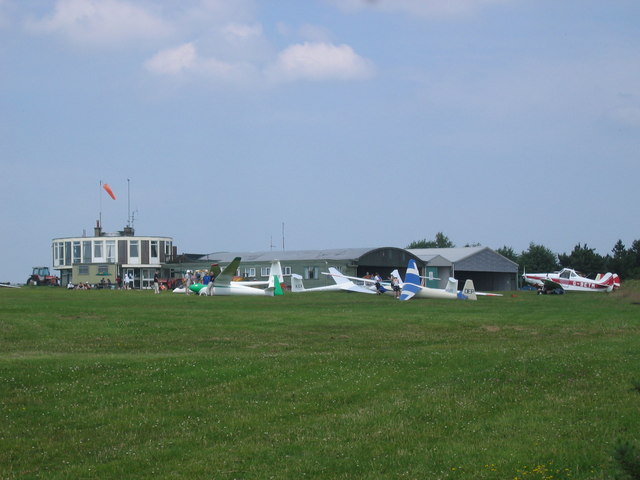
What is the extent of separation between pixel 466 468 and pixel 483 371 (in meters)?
5.45

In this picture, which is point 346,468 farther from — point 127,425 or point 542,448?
point 127,425

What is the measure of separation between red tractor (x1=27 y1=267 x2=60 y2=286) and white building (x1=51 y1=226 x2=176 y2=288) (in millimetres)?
3022

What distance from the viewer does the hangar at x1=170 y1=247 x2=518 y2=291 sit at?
2434 inches

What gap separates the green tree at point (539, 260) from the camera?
102 meters

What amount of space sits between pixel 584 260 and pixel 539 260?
23.1 metres

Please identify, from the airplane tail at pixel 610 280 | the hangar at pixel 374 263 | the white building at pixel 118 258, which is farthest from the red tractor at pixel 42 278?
the airplane tail at pixel 610 280

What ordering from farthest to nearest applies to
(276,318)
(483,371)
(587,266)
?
1. (587,266)
2. (276,318)
3. (483,371)

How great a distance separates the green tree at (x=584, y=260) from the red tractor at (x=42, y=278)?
179 ft

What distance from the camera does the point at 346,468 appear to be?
27.5 feet

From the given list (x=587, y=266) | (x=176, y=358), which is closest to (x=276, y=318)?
(x=176, y=358)

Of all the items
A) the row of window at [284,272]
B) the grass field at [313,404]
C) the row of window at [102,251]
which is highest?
the row of window at [102,251]

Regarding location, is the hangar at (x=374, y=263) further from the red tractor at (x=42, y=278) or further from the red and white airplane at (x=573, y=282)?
the red tractor at (x=42, y=278)

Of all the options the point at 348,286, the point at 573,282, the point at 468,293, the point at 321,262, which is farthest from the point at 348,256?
the point at 468,293

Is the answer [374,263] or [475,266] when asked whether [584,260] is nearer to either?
[475,266]
